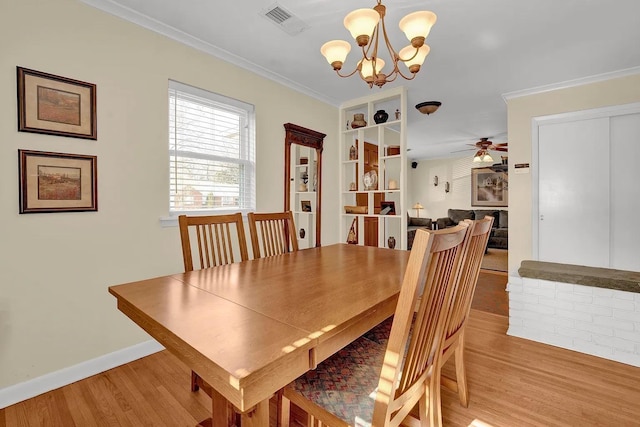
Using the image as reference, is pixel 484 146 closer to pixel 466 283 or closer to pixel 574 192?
pixel 574 192

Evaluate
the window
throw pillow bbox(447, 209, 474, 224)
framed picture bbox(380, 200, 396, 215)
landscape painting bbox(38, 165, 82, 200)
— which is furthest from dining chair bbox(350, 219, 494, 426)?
throw pillow bbox(447, 209, 474, 224)

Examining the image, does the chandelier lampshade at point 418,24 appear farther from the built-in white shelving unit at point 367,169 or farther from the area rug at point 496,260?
the area rug at point 496,260

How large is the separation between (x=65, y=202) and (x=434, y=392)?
7.55 ft

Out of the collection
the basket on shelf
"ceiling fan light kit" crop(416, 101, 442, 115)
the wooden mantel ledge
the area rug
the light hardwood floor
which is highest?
"ceiling fan light kit" crop(416, 101, 442, 115)

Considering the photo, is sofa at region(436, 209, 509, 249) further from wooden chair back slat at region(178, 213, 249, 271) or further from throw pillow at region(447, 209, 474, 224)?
wooden chair back slat at region(178, 213, 249, 271)

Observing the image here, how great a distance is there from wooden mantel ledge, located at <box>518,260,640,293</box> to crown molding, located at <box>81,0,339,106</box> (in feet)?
9.59

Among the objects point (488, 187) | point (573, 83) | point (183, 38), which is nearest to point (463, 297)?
point (183, 38)

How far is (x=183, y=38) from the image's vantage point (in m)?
2.41

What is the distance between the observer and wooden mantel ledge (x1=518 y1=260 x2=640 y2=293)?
2.12 meters

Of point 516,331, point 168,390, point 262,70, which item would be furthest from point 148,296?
point 516,331

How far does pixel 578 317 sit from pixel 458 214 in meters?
5.65

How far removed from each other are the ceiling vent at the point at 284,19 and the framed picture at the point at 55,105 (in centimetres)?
128

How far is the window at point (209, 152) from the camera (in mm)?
2463

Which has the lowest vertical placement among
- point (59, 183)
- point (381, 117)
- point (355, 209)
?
point (355, 209)
